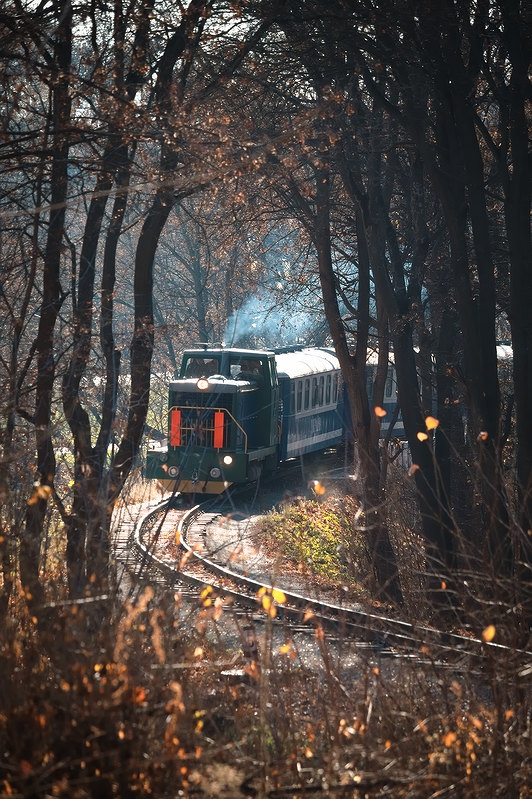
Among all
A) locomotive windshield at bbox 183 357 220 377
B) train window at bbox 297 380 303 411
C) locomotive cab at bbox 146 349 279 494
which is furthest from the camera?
train window at bbox 297 380 303 411

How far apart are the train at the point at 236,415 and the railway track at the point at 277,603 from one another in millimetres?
1063

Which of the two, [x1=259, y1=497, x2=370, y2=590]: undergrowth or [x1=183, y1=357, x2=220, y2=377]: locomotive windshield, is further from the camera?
[x1=183, y1=357, x2=220, y2=377]: locomotive windshield

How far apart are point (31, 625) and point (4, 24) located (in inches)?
180

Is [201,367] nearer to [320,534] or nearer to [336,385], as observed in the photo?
[320,534]

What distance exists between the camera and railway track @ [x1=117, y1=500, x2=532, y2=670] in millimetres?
5762

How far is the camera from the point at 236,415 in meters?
21.3

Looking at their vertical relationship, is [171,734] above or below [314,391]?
above

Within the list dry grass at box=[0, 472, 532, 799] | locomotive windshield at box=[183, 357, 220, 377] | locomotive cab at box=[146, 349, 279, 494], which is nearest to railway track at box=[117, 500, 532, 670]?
dry grass at box=[0, 472, 532, 799]

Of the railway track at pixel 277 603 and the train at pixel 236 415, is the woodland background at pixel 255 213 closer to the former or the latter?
the railway track at pixel 277 603

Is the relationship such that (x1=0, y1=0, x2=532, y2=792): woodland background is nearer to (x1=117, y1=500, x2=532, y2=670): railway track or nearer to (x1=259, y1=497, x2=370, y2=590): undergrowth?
(x1=117, y1=500, x2=532, y2=670): railway track

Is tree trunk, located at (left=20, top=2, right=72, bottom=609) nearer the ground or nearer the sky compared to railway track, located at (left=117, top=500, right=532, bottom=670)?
nearer the sky

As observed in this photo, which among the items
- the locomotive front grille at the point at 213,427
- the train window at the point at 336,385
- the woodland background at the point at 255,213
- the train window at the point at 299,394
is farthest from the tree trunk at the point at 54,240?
the train window at the point at 336,385

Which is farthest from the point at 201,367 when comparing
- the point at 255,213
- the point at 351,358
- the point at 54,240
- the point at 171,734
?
the point at 171,734

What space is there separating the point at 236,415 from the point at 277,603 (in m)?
10.2
